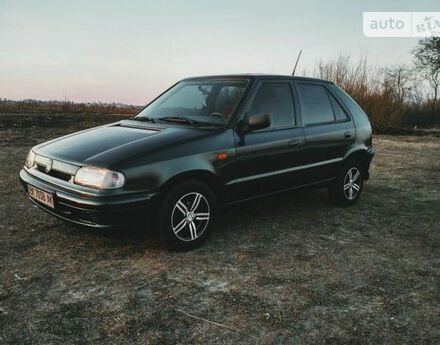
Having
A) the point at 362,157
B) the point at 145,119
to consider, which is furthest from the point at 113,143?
the point at 362,157

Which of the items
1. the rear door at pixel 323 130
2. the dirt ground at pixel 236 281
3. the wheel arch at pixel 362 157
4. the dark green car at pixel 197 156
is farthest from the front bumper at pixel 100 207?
the wheel arch at pixel 362 157

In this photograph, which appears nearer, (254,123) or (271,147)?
(254,123)

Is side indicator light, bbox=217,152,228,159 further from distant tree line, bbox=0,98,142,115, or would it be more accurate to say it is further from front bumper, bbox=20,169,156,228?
A: distant tree line, bbox=0,98,142,115

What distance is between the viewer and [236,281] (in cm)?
331

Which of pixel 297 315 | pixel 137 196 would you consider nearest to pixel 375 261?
pixel 297 315

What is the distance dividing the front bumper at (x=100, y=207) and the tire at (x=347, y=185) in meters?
2.84

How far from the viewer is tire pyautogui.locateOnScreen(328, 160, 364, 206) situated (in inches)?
214

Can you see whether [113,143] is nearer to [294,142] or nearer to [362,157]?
[294,142]

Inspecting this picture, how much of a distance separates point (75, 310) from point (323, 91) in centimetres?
378

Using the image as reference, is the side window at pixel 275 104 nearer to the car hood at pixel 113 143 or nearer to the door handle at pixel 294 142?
the door handle at pixel 294 142

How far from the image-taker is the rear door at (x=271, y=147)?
4168mm

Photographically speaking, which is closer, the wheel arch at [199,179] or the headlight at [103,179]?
the headlight at [103,179]

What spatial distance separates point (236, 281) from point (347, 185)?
2.82m

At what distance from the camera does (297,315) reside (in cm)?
282
